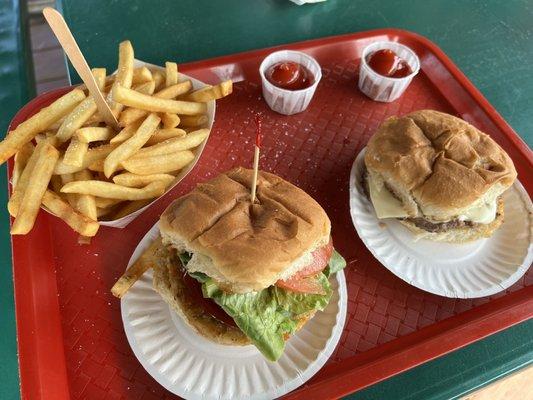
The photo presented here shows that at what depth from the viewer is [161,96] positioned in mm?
2141

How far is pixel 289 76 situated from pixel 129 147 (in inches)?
42.0

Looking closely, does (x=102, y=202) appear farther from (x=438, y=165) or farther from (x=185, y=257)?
(x=438, y=165)

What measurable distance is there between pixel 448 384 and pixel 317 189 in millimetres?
1104

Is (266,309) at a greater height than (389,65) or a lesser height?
lesser

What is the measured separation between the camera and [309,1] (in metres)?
3.26

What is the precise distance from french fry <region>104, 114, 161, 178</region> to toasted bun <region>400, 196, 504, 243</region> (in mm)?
1282

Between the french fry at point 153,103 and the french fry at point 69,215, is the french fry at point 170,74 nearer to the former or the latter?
the french fry at point 153,103

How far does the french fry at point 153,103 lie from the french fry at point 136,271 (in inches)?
25.3

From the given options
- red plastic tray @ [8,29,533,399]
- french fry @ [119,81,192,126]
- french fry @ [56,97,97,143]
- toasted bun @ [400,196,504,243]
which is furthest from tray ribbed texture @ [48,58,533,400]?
french fry @ [56,97,97,143]

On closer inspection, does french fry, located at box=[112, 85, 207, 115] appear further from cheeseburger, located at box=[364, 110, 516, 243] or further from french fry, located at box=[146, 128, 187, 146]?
cheeseburger, located at box=[364, 110, 516, 243]

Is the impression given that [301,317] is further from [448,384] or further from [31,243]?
[31,243]

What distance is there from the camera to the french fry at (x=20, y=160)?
1.93 m

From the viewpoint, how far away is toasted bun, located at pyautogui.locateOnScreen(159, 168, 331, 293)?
1.50m

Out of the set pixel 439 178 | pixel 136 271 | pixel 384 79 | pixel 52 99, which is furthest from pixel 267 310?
pixel 52 99
